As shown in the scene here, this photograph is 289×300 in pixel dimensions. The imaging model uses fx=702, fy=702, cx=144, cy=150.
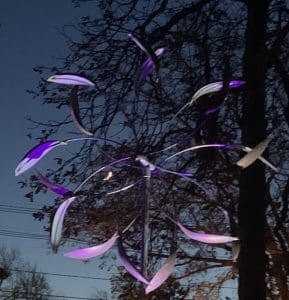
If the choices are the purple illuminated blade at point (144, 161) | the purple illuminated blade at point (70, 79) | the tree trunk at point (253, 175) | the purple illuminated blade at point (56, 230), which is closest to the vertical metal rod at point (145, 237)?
the purple illuminated blade at point (144, 161)

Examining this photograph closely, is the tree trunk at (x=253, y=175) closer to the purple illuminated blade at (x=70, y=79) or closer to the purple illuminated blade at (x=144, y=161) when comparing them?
the purple illuminated blade at (x=144, y=161)

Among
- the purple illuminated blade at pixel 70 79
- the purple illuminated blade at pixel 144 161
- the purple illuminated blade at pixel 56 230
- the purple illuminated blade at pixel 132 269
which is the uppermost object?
the purple illuminated blade at pixel 70 79

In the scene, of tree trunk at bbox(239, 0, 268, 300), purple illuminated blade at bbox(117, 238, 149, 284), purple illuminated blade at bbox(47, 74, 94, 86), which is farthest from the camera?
tree trunk at bbox(239, 0, 268, 300)

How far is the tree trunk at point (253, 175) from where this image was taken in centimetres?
1055

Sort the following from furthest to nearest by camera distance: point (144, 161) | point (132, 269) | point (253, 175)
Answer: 1. point (253, 175)
2. point (144, 161)
3. point (132, 269)

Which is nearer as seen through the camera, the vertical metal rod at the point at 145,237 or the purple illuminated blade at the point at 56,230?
the purple illuminated blade at the point at 56,230

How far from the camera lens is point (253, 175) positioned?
1136cm

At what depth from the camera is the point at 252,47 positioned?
12.4 metres

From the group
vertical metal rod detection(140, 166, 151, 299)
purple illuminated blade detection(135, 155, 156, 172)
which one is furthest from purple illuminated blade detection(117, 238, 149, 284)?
purple illuminated blade detection(135, 155, 156, 172)

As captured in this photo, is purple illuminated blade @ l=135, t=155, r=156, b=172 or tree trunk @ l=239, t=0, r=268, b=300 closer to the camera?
purple illuminated blade @ l=135, t=155, r=156, b=172

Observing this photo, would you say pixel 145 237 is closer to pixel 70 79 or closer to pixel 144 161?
pixel 144 161

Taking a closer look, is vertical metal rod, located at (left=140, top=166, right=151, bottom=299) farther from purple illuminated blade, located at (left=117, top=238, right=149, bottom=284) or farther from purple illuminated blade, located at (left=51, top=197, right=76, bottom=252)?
purple illuminated blade, located at (left=51, top=197, right=76, bottom=252)

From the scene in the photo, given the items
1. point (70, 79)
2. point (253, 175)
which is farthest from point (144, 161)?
point (253, 175)

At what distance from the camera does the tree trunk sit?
10555 millimetres
